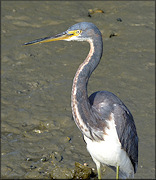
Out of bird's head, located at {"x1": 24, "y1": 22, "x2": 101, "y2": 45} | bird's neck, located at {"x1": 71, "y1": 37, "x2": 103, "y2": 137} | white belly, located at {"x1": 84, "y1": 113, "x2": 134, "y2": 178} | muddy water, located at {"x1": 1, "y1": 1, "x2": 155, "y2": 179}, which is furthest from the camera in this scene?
muddy water, located at {"x1": 1, "y1": 1, "x2": 155, "y2": 179}

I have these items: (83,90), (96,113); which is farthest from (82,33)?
(96,113)

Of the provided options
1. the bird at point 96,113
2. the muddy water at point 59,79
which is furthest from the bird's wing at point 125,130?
the muddy water at point 59,79

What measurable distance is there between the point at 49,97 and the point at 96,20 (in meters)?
2.98

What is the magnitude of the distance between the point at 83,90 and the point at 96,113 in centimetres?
37

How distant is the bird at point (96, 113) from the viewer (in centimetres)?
515

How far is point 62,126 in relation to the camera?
7301 mm

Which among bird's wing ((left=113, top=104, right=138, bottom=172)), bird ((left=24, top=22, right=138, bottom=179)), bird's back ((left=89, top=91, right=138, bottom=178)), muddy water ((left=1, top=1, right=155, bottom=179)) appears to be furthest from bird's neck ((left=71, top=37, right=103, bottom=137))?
muddy water ((left=1, top=1, right=155, bottom=179))

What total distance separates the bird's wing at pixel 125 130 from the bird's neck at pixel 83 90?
Answer: 0.38 m

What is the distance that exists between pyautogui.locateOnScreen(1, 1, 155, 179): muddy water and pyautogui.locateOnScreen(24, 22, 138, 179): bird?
104cm

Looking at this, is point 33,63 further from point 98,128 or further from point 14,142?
point 98,128

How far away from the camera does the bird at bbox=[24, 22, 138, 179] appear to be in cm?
515

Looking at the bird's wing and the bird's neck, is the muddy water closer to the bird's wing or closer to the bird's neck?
the bird's wing

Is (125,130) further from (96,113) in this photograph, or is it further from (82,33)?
(82,33)

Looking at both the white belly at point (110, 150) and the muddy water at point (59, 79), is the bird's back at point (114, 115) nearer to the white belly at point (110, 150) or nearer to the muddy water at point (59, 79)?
the white belly at point (110, 150)
